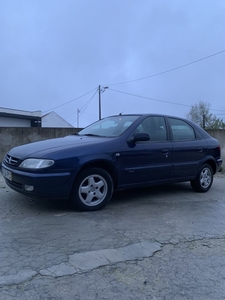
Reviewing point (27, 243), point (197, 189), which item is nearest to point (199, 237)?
point (27, 243)

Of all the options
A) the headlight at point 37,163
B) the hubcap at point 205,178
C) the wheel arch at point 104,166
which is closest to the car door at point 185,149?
the hubcap at point 205,178

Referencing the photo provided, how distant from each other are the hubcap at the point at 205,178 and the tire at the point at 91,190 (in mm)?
2484

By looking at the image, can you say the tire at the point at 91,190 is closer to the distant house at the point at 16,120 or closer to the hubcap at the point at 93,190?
the hubcap at the point at 93,190

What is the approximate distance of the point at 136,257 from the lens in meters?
3.08

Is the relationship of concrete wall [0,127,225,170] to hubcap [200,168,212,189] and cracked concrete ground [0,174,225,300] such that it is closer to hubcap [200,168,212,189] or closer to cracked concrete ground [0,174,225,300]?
cracked concrete ground [0,174,225,300]

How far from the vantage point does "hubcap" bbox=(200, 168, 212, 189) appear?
618 cm

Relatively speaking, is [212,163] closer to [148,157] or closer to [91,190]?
[148,157]

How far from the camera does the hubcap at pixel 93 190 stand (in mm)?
4387

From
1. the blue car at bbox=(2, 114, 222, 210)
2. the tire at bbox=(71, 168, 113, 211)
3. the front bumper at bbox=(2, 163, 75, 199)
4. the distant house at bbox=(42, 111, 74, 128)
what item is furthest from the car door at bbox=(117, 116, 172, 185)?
the distant house at bbox=(42, 111, 74, 128)

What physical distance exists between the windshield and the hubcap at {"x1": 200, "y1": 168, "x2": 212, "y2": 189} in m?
2.05

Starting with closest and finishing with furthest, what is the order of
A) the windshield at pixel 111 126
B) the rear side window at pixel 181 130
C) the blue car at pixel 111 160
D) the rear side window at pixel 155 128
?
the blue car at pixel 111 160, the windshield at pixel 111 126, the rear side window at pixel 155 128, the rear side window at pixel 181 130

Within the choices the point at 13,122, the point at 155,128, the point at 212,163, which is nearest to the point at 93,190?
the point at 155,128

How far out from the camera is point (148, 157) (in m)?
5.09

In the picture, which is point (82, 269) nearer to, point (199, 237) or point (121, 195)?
point (199, 237)
